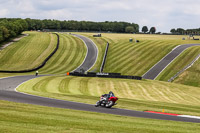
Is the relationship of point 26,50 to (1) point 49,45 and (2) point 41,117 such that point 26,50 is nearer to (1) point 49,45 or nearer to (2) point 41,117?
(1) point 49,45

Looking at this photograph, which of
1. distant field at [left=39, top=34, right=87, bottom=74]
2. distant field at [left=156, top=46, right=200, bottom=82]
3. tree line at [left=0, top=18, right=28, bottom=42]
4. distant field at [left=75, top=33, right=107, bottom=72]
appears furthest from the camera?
tree line at [left=0, top=18, right=28, bottom=42]

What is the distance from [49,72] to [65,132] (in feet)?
225

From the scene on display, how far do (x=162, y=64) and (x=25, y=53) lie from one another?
163 ft

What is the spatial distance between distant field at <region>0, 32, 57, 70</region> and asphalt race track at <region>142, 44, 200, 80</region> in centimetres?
3555

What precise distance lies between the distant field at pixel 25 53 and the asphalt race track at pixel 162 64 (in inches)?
1400

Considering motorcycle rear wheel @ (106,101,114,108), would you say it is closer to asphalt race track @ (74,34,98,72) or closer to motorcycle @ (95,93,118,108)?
motorcycle @ (95,93,118,108)

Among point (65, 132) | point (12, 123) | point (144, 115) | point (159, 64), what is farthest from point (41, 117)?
point (159, 64)

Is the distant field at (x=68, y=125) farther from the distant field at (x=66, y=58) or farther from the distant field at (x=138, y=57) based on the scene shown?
the distant field at (x=66, y=58)

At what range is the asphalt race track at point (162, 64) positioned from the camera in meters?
78.8

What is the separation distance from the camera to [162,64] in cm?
8625

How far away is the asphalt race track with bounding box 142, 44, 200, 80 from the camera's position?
259 ft

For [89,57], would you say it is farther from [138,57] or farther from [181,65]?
[181,65]

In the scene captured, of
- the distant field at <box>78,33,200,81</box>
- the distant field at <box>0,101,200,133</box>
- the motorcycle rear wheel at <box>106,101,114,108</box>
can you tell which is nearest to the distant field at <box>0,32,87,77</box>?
the distant field at <box>78,33,200,81</box>

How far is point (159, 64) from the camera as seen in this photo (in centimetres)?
8675
